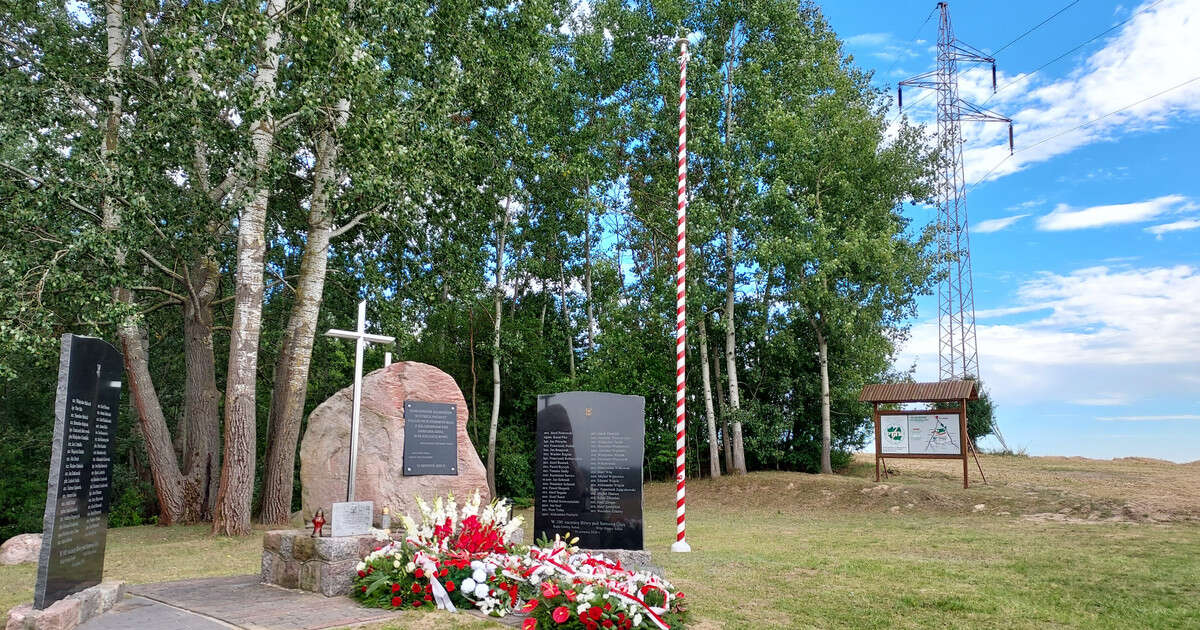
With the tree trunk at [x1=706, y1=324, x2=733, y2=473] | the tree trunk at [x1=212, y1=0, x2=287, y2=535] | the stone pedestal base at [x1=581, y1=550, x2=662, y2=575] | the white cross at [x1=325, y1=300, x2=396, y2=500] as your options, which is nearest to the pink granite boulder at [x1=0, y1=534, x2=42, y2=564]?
the tree trunk at [x1=212, y1=0, x2=287, y2=535]

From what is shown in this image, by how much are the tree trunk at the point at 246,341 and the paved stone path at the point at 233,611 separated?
17.9 feet

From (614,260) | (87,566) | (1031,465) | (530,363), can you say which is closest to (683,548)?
(87,566)

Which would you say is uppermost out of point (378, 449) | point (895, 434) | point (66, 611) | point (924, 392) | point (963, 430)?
point (924, 392)

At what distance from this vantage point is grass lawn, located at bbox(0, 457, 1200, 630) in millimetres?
6684

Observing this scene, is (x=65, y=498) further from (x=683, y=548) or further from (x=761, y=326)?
(x=761, y=326)

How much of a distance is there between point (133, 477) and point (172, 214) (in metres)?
11.5

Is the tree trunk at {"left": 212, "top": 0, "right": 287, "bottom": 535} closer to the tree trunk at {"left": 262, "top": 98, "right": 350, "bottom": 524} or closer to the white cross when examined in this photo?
the tree trunk at {"left": 262, "top": 98, "right": 350, "bottom": 524}

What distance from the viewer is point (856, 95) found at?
79.7ft

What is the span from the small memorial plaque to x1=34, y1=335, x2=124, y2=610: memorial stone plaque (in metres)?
1.85

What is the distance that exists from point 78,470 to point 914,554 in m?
9.21

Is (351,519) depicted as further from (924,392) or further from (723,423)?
(723,423)

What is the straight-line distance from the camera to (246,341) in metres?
12.9

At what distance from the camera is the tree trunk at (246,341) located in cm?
1262

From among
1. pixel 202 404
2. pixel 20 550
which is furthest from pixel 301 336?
pixel 20 550
